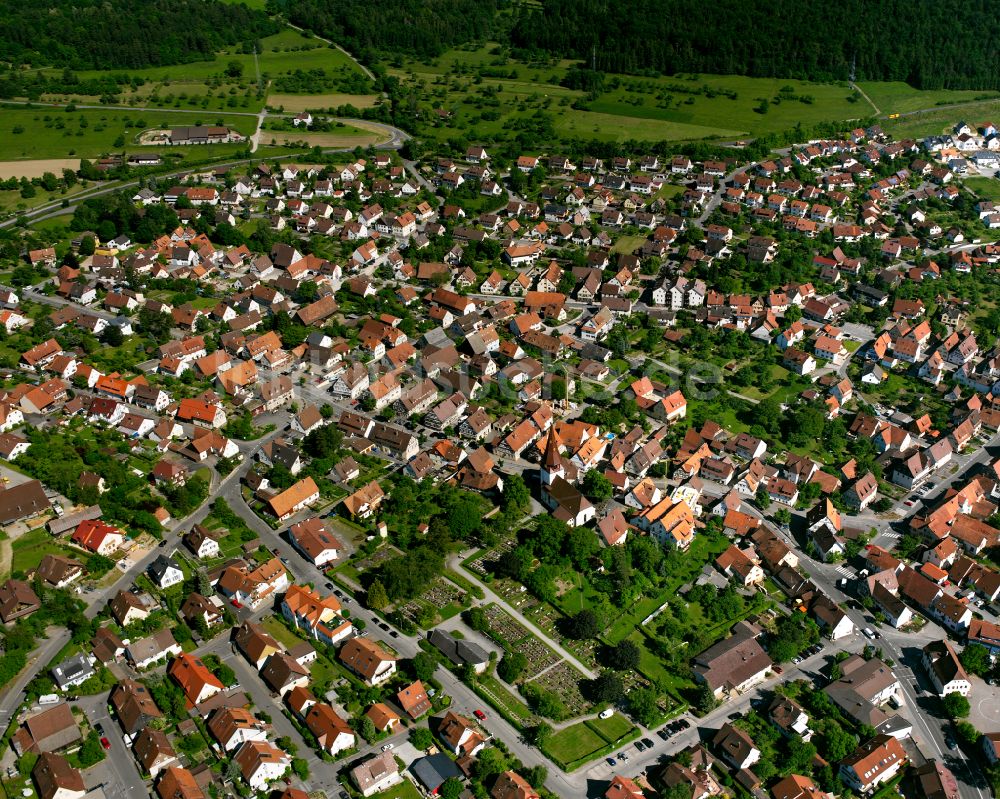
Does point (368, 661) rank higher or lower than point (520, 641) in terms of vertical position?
higher

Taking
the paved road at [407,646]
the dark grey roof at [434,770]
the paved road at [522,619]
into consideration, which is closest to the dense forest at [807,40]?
the paved road at [407,646]

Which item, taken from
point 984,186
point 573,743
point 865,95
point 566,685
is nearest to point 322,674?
point 566,685

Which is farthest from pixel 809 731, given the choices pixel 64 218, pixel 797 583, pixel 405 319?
pixel 64 218

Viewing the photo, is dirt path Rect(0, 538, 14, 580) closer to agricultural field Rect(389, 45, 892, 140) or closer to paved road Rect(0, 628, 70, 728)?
paved road Rect(0, 628, 70, 728)

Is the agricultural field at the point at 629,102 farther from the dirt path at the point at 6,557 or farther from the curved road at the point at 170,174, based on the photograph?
the dirt path at the point at 6,557

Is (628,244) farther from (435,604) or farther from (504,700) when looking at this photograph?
(504,700)

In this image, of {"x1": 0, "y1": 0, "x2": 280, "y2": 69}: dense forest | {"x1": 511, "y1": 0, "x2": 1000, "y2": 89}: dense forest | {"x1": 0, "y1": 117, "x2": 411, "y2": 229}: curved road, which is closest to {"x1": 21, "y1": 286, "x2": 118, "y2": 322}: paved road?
{"x1": 0, "y1": 117, "x2": 411, "y2": 229}: curved road

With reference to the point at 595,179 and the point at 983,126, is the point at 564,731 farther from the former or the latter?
the point at 983,126
